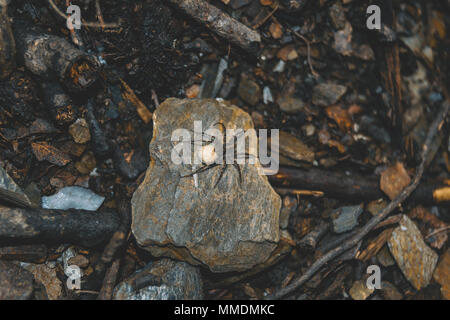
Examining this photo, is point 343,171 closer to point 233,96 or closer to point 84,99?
point 233,96

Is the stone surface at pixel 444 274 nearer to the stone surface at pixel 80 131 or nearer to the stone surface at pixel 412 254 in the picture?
the stone surface at pixel 412 254

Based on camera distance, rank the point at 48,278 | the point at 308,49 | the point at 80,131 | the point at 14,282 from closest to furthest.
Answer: the point at 14,282, the point at 48,278, the point at 80,131, the point at 308,49

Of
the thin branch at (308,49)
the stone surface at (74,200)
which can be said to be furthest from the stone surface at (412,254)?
the stone surface at (74,200)

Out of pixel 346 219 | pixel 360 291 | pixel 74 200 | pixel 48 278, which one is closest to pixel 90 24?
pixel 74 200

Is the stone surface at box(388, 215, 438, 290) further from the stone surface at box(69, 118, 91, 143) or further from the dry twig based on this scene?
the stone surface at box(69, 118, 91, 143)

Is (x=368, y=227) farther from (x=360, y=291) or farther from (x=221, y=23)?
(x=221, y=23)

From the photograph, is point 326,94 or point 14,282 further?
point 326,94
